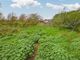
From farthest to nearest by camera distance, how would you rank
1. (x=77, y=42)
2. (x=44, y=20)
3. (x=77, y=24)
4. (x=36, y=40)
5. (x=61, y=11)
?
(x=44, y=20) < (x=61, y=11) < (x=77, y=24) < (x=36, y=40) < (x=77, y=42)

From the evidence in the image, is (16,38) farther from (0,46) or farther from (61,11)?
(61,11)

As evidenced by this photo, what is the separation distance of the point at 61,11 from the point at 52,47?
713cm

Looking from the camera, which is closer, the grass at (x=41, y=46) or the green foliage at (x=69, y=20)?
the grass at (x=41, y=46)

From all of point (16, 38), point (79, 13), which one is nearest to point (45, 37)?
point (16, 38)

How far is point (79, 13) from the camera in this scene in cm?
1800

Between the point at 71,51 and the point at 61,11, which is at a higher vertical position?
the point at 61,11

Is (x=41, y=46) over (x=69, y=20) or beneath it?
beneath

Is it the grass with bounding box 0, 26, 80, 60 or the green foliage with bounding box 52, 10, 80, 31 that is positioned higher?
the green foliage with bounding box 52, 10, 80, 31

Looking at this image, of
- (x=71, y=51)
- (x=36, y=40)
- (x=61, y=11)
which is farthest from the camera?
(x=61, y=11)

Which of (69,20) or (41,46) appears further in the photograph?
(69,20)

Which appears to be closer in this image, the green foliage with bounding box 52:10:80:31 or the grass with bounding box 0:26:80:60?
the grass with bounding box 0:26:80:60

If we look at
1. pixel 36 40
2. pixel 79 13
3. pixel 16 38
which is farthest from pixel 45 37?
pixel 79 13

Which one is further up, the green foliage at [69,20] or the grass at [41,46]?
the green foliage at [69,20]

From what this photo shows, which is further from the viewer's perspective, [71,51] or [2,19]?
[2,19]
